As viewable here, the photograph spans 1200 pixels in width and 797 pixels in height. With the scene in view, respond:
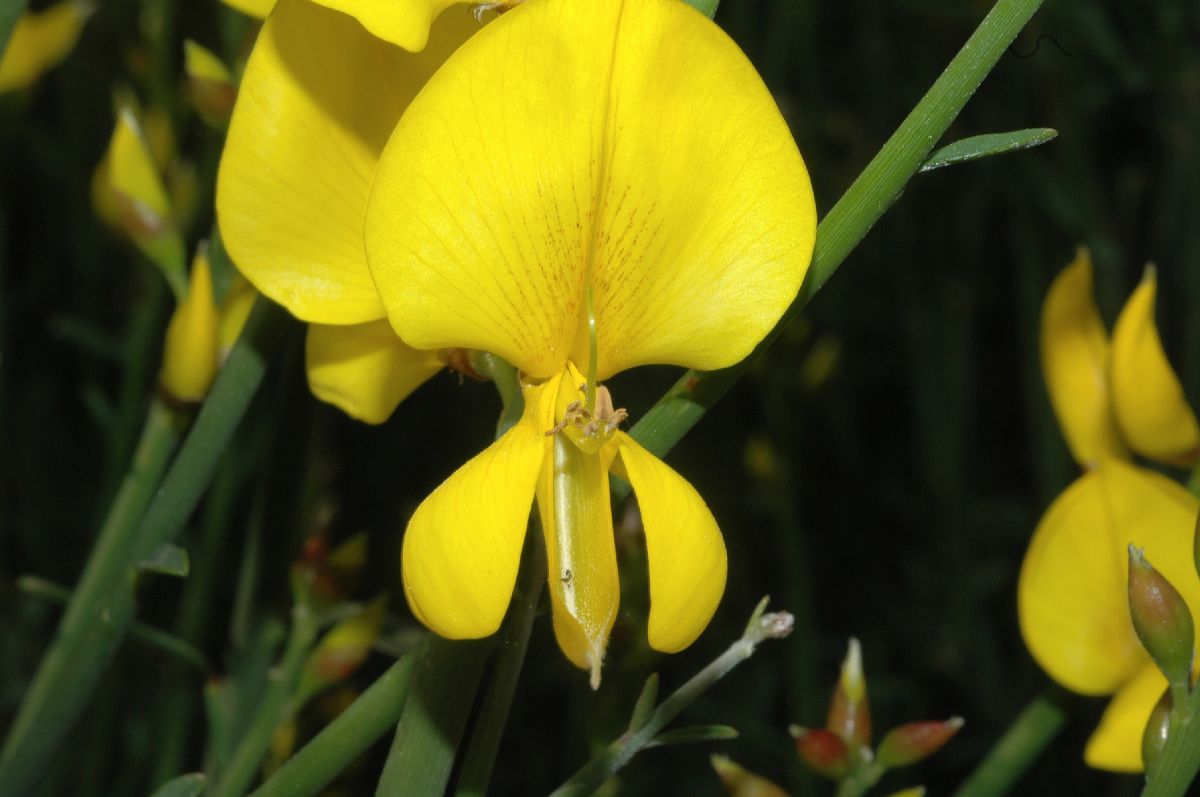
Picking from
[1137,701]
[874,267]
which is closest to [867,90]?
[874,267]

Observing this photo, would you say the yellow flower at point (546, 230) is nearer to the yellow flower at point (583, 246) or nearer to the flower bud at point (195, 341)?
the yellow flower at point (583, 246)

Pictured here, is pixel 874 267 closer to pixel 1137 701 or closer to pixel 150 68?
pixel 150 68

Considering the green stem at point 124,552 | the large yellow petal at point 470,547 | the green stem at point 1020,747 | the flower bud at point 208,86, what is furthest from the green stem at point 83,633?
the green stem at point 1020,747

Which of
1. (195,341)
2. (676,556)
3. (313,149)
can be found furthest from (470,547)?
(195,341)

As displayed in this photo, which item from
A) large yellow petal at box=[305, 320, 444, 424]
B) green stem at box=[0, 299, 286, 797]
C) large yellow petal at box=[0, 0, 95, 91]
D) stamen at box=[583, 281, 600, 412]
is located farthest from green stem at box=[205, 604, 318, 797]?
large yellow petal at box=[0, 0, 95, 91]

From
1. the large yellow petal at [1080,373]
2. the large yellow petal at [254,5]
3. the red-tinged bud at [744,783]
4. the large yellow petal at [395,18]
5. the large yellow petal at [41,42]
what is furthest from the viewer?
the large yellow petal at [41,42]

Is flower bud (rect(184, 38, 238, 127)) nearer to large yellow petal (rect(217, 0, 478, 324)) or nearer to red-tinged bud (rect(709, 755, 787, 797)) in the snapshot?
large yellow petal (rect(217, 0, 478, 324))
